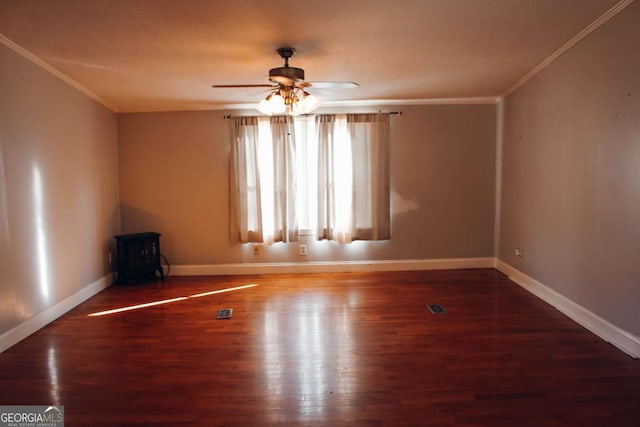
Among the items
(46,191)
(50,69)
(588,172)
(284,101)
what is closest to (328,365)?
(284,101)

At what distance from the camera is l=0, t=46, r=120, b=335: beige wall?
8.34 feet

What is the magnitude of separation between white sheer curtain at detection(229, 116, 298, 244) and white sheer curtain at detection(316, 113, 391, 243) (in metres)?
0.40

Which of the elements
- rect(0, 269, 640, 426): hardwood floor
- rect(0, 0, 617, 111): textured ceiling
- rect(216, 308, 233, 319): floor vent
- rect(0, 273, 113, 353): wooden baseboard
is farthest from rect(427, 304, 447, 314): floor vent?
rect(0, 273, 113, 353): wooden baseboard

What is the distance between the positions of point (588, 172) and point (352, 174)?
2352mm

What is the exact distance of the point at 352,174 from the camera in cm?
427

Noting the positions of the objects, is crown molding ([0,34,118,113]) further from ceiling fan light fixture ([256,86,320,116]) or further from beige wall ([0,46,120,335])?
ceiling fan light fixture ([256,86,320,116])

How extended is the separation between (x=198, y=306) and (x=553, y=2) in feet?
12.0

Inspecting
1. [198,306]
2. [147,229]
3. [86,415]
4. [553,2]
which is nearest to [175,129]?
[147,229]

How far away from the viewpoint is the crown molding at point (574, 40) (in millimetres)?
2211

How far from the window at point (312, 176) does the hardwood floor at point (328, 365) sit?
44.7 inches

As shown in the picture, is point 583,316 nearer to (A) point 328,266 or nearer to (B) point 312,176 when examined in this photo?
(A) point 328,266

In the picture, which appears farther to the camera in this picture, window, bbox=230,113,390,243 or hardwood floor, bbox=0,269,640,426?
window, bbox=230,113,390,243

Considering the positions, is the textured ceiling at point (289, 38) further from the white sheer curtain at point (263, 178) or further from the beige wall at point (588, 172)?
the white sheer curtain at point (263, 178)

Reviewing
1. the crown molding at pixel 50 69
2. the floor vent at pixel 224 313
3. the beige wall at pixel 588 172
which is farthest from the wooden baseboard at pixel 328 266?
the crown molding at pixel 50 69
